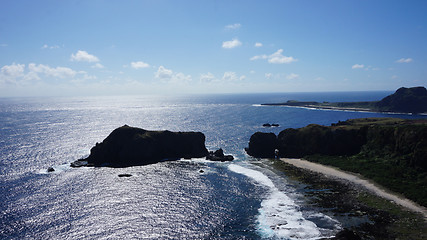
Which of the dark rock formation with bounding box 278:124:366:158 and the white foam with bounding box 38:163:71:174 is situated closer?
the white foam with bounding box 38:163:71:174

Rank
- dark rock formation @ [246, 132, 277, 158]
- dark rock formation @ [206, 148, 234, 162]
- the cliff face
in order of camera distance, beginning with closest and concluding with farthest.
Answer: the cliff face, dark rock formation @ [206, 148, 234, 162], dark rock formation @ [246, 132, 277, 158]

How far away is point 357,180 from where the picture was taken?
7262 centimetres

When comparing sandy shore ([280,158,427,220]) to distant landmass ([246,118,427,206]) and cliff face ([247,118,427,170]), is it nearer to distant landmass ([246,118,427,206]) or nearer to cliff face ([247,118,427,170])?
distant landmass ([246,118,427,206])

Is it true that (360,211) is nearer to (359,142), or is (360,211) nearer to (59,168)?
(359,142)

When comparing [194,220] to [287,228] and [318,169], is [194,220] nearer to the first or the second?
[287,228]

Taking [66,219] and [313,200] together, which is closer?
[66,219]

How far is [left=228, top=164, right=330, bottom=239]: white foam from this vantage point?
46906 mm

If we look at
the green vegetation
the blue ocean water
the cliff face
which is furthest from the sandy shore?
the blue ocean water

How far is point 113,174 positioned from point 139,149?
1761cm

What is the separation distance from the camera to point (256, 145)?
105 meters

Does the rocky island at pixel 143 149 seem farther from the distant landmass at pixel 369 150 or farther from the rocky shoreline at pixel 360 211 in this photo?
the rocky shoreline at pixel 360 211

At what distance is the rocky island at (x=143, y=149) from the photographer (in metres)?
93.9

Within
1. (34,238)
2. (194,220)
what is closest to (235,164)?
(194,220)

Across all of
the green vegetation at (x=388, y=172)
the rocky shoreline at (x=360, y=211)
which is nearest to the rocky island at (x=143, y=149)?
the rocky shoreline at (x=360, y=211)
